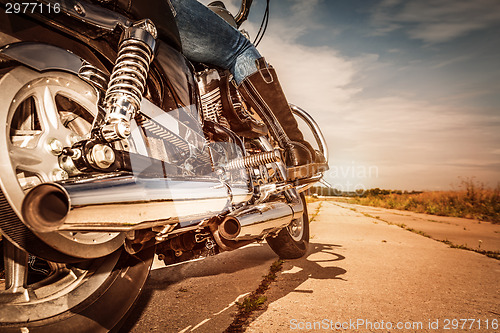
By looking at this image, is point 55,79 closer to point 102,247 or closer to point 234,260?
point 102,247

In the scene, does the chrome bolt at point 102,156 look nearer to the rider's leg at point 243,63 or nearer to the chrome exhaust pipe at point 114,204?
the chrome exhaust pipe at point 114,204

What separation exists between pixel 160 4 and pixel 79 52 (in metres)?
0.38

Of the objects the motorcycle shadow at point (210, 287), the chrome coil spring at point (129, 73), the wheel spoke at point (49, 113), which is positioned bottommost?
the motorcycle shadow at point (210, 287)

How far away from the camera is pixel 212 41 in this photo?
65.9 inches

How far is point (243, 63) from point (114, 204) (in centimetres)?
146

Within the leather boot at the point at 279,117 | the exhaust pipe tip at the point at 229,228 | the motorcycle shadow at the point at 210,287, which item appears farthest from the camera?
the leather boot at the point at 279,117

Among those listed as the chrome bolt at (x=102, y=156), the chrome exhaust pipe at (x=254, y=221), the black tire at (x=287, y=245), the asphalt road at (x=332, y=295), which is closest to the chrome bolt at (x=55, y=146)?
the chrome bolt at (x=102, y=156)

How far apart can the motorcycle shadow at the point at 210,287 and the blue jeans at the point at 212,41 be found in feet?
4.69

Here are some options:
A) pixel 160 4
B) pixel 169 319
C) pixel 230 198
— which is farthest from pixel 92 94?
pixel 169 319

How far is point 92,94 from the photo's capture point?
102cm

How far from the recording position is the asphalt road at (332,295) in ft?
4.15

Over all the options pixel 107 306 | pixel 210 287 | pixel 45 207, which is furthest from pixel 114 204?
pixel 210 287

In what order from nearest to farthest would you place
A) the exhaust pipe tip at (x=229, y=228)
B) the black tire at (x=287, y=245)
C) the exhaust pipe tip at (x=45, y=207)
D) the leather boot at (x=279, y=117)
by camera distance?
the exhaust pipe tip at (x=45, y=207) → the exhaust pipe tip at (x=229, y=228) → the leather boot at (x=279, y=117) → the black tire at (x=287, y=245)

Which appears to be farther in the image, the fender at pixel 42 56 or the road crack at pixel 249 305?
the road crack at pixel 249 305
